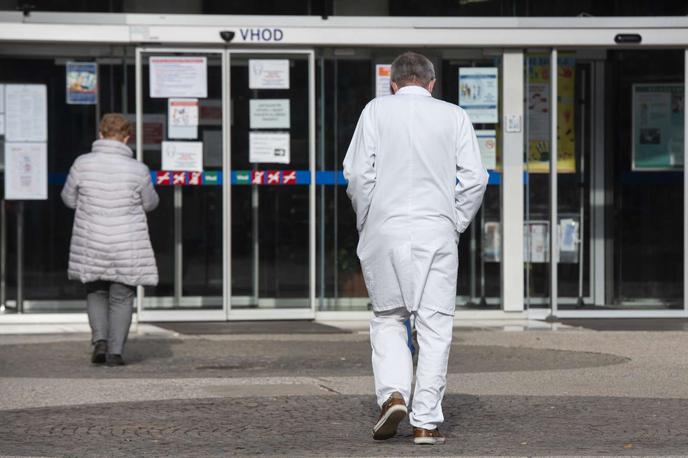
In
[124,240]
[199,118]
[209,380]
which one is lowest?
[209,380]

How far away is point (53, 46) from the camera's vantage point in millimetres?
13375

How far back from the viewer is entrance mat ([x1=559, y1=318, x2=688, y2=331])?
12980mm

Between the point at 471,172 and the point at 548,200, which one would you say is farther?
the point at 548,200

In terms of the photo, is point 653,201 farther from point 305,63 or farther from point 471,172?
point 471,172

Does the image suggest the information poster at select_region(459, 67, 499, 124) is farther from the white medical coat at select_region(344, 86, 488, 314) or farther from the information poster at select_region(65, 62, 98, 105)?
the white medical coat at select_region(344, 86, 488, 314)

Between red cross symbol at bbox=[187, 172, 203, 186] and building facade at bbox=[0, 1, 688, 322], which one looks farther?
red cross symbol at bbox=[187, 172, 203, 186]

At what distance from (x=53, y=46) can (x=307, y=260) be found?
10.1 ft

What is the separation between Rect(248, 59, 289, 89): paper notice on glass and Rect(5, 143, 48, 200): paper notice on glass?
6.60 feet

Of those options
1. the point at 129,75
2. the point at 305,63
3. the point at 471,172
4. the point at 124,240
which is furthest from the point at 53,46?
the point at 471,172

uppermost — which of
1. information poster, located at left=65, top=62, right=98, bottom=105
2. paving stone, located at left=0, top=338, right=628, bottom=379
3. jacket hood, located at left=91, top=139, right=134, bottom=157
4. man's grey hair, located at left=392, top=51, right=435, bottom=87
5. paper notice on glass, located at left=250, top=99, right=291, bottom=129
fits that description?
information poster, located at left=65, top=62, right=98, bottom=105

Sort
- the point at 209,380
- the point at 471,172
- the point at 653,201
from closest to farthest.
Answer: the point at 471,172 → the point at 209,380 → the point at 653,201

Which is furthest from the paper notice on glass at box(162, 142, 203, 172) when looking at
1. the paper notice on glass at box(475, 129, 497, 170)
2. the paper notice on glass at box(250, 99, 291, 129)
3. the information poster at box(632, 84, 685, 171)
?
the information poster at box(632, 84, 685, 171)

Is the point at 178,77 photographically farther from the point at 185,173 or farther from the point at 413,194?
the point at 413,194

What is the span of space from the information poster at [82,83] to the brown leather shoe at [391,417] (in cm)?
750
